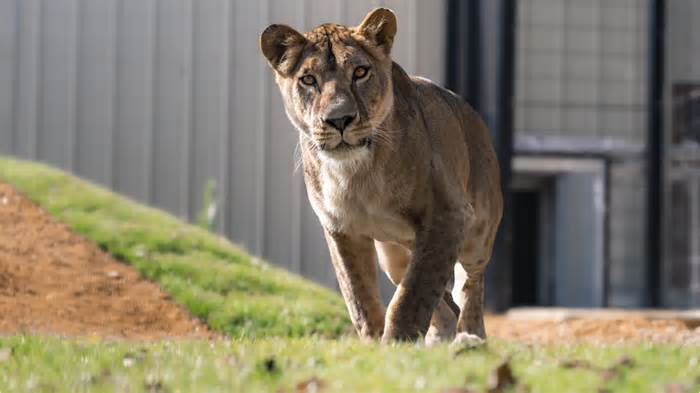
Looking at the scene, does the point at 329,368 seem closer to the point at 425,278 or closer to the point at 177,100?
the point at 425,278

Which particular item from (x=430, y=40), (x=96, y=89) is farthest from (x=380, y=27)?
(x=96, y=89)

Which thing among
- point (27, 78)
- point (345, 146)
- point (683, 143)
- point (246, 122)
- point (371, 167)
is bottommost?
point (683, 143)

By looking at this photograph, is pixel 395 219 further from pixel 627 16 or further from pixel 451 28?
pixel 627 16

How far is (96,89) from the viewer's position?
46.8 ft

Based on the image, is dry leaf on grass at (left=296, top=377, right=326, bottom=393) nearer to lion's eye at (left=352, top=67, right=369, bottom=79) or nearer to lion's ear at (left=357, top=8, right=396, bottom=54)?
lion's eye at (left=352, top=67, right=369, bottom=79)

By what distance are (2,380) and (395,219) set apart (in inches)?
72.1

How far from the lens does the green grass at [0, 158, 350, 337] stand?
29.6ft

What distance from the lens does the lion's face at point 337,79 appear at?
5.11m

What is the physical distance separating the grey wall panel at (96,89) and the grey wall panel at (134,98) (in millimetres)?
82

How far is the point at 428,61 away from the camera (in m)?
14.2

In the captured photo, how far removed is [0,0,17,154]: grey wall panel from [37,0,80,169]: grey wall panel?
0.33 m

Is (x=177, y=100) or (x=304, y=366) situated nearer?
(x=304, y=366)

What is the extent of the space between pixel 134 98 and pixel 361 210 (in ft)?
30.5

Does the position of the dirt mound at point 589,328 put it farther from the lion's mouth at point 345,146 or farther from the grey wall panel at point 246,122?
the lion's mouth at point 345,146
